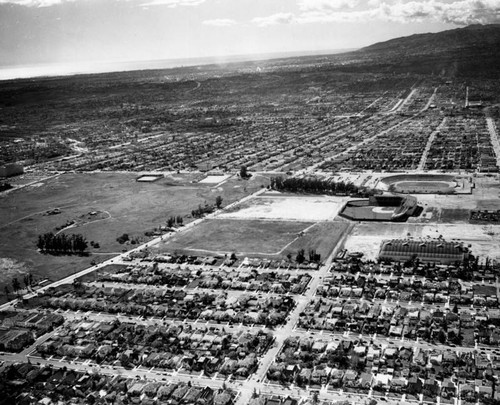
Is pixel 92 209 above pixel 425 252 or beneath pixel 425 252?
above

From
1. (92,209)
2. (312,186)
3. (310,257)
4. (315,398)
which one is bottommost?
(315,398)

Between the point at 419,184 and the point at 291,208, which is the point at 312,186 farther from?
the point at 419,184

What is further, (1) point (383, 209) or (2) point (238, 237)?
(1) point (383, 209)

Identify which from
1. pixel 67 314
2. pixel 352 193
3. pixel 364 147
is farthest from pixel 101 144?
pixel 67 314

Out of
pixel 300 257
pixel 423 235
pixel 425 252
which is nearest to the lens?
pixel 425 252

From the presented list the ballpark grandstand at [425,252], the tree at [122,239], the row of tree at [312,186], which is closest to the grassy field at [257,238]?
the tree at [122,239]

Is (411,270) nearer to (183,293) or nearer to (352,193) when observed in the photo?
(183,293)

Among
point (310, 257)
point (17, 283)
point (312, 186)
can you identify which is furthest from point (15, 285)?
point (312, 186)

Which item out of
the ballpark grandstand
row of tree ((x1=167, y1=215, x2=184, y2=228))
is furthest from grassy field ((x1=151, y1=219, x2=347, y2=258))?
the ballpark grandstand

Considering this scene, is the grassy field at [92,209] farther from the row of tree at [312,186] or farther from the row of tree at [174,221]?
the row of tree at [312,186]
